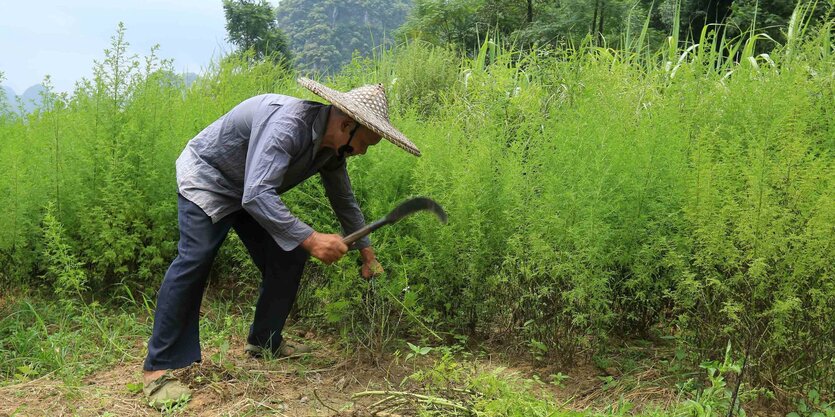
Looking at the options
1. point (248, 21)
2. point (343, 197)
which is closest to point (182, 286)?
point (343, 197)

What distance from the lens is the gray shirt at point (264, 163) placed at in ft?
9.68

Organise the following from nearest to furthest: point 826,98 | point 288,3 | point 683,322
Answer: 1. point 683,322
2. point 826,98
3. point 288,3

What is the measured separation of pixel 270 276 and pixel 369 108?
117 centimetres

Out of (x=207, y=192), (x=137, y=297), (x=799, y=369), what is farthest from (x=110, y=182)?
(x=799, y=369)

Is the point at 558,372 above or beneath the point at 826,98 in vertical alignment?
beneath

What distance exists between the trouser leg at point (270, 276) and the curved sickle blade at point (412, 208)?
76 cm

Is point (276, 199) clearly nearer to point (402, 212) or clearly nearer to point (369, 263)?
point (402, 212)

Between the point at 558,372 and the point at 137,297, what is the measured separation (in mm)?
3163

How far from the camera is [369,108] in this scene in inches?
126

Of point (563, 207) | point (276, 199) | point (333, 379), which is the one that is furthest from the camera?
point (333, 379)

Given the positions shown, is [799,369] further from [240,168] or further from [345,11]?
[345,11]

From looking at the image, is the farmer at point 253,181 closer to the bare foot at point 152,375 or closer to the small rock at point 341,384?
the bare foot at point 152,375

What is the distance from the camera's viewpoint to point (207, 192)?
Result: 3.33 metres

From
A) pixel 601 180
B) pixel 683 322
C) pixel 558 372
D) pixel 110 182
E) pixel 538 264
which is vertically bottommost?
pixel 558 372
